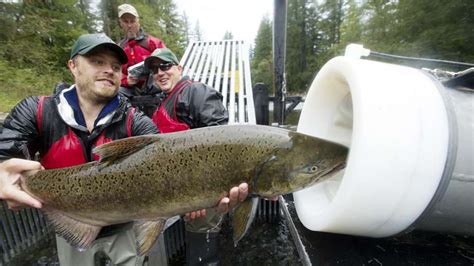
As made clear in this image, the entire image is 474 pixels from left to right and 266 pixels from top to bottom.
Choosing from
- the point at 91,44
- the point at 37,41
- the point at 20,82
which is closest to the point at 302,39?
the point at 37,41

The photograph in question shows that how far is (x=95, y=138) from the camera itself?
2566 mm

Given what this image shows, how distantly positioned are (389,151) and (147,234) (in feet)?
5.46

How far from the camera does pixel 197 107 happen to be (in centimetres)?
357

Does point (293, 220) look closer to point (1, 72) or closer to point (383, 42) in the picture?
point (1, 72)

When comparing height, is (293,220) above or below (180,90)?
below

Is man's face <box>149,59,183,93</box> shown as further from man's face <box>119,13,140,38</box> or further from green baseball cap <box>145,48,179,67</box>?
man's face <box>119,13,140,38</box>

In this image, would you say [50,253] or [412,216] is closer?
[412,216]

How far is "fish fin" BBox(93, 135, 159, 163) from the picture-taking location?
2.06 metres

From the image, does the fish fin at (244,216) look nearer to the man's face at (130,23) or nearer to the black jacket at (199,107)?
the black jacket at (199,107)

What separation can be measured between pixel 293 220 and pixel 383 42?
28203mm

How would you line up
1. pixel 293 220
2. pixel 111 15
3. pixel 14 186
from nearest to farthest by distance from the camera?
pixel 14 186 → pixel 293 220 → pixel 111 15

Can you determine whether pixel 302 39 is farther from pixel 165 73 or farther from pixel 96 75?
pixel 96 75

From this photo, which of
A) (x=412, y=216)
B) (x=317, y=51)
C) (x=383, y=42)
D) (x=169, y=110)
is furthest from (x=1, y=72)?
(x=317, y=51)

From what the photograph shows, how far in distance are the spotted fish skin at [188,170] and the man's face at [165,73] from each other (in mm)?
1837
